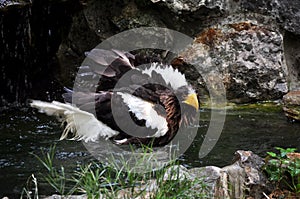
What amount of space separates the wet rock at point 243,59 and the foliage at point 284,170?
293cm

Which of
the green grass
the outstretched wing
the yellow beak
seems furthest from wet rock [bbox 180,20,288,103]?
the green grass

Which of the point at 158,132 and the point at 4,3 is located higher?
the point at 4,3

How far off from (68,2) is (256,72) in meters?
2.46

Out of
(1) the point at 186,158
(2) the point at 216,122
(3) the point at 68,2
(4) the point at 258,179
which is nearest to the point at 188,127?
(1) the point at 186,158

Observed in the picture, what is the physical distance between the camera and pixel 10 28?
6.11 metres

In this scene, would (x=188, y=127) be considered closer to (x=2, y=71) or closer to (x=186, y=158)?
(x=186, y=158)

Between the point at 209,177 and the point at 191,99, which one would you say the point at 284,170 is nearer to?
the point at 209,177

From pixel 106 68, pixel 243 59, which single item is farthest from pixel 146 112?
pixel 243 59

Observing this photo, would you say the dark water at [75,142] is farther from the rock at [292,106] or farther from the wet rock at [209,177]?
the wet rock at [209,177]

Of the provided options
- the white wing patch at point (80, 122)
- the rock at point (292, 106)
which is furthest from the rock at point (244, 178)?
the rock at point (292, 106)

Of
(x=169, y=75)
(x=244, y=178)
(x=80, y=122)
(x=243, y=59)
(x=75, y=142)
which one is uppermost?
(x=243, y=59)

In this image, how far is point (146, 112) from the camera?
3.57m

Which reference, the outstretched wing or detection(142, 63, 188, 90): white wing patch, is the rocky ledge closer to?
detection(142, 63, 188, 90): white wing patch

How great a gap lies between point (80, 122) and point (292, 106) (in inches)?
102
